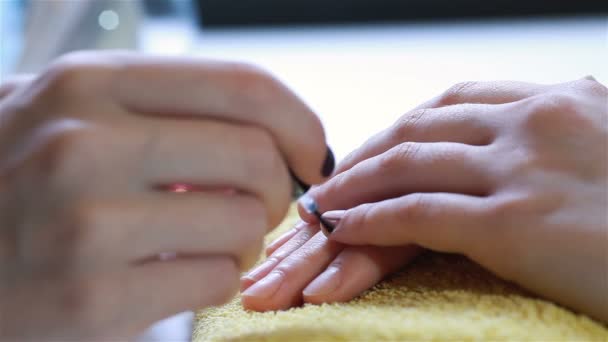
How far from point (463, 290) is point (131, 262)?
0.22 m

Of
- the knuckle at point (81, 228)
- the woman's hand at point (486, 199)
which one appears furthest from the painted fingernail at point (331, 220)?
the knuckle at point (81, 228)

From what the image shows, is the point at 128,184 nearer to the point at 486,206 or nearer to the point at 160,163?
the point at 160,163

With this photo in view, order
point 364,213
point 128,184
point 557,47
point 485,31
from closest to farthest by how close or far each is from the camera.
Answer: point 128,184 < point 364,213 < point 557,47 < point 485,31

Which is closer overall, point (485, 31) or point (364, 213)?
point (364, 213)

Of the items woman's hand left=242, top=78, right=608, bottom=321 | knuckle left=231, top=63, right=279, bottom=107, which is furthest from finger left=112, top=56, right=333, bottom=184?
woman's hand left=242, top=78, right=608, bottom=321

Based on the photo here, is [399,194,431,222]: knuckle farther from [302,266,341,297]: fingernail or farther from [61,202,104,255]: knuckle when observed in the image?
[61,202,104,255]: knuckle

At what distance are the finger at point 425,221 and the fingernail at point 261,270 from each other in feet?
0.30

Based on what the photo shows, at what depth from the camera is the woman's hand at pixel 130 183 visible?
1.17 feet

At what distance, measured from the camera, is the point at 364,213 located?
1.57 ft

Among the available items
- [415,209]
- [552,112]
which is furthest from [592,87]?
[415,209]

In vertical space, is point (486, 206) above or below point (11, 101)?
below

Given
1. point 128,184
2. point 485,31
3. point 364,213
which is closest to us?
point 128,184

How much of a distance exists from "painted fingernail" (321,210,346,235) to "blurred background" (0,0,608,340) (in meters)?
0.31

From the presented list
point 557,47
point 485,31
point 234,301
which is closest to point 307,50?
point 485,31
